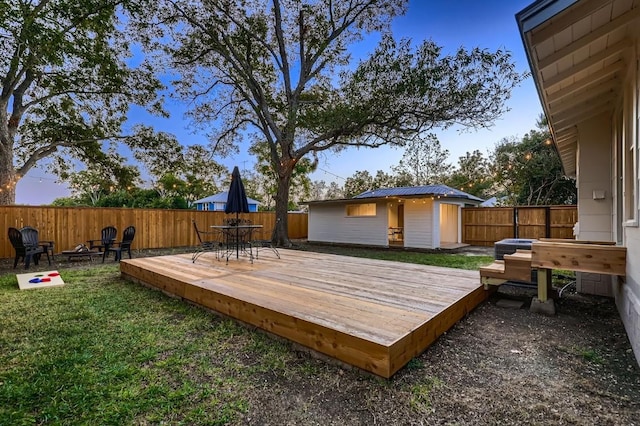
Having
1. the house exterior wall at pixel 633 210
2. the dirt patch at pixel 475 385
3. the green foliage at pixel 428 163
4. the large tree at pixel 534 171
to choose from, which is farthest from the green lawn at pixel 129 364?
the green foliage at pixel 428 163

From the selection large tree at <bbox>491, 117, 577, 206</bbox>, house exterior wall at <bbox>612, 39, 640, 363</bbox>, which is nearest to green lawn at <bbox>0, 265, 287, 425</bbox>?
house exterior wall at <bbox>612, 39, 640, 363</bbox>

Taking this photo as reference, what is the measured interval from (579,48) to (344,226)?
1136 cm

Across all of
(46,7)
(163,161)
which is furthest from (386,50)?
(163,161)

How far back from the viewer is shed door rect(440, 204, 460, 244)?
13422 mm

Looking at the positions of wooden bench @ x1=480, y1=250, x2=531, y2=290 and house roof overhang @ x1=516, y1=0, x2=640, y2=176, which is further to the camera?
wooden bench @ x1=480, y1=250, x2=531, y2=290

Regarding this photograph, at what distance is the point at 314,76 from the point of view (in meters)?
12.4

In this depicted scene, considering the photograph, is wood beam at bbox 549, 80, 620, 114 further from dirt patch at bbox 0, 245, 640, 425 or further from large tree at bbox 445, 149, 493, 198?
large tree at bbox 445, 149, 493, 198

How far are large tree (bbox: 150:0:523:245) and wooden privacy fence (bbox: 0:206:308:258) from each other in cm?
371

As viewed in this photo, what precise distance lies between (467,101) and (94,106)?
14.2 meters

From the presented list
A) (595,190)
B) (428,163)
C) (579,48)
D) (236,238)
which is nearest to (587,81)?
(579,48)

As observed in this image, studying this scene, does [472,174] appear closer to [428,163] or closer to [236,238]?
[428,163]

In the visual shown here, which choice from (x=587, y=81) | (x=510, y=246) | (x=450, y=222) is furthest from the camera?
(x=450, y=222)

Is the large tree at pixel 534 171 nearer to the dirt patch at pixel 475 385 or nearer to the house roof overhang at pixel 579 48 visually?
the house roof overhang at pixel 579 48

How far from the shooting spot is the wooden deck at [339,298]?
230cm
